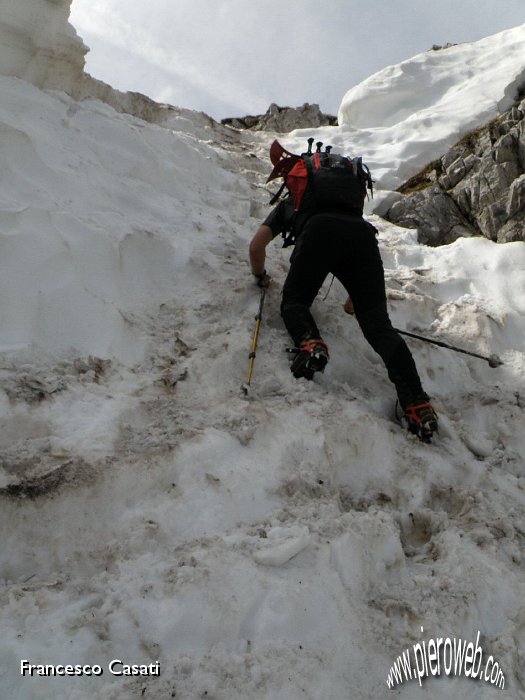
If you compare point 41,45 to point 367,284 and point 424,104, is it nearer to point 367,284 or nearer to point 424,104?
point 367,284

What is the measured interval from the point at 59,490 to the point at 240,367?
166 cm

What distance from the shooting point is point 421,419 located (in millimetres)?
3982

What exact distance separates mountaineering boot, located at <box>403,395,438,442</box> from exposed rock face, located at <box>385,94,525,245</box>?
5.06 meters

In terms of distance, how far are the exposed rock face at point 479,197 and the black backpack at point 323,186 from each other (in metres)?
4.17

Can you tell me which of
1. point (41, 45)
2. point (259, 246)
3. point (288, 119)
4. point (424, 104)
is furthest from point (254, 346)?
point (288, 119)

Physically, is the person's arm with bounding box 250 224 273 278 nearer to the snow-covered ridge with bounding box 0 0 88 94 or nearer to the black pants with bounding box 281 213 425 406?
the black pants with bounding box 281 213 425 406

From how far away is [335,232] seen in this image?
454 cm

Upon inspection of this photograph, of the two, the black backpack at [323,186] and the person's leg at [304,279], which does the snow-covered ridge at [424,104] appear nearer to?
the black backpack at [323,186]

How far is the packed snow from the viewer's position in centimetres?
240

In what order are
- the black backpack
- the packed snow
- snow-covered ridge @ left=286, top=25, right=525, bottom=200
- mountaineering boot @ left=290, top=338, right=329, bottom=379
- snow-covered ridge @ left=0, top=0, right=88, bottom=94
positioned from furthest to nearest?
Result: snow-covered ridge @ left=286, top=25, right=525, bottom=200, snow-covered ridge @ left=0, top=0, right=88, bottom=94, the black backpack, mountaineering boot @ left=290, top=338, right=329, bottom=379, the packed snow

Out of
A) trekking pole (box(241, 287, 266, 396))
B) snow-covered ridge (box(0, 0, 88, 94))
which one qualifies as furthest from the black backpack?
snow-covered ridge (box(0, 0, 88, 94))

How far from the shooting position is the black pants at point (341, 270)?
4.50m

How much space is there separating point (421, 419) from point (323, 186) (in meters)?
2.05

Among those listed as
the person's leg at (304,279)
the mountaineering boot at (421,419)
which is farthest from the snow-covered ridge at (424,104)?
the mountaineering boot at (421,419)
